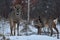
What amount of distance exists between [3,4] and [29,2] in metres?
2.81

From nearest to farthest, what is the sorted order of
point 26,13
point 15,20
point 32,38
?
point 32,38 → point 15,20 → point 26,13

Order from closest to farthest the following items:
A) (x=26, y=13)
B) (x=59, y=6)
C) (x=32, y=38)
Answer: (x=32, y=38) → (x=26, y=13) → (x=59, y=6)

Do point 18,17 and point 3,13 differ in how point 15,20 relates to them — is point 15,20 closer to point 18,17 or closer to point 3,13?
point 18,17

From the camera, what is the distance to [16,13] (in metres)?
16.3

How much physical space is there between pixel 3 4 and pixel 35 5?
3500 mm

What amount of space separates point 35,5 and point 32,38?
1968 centimetres

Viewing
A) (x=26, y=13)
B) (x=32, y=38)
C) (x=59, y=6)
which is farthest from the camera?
(x=59, y=6)

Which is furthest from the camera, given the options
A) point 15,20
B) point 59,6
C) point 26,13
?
point 59,6

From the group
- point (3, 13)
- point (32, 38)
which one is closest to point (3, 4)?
point (3, 13)

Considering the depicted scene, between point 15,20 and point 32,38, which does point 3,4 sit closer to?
point 15,20

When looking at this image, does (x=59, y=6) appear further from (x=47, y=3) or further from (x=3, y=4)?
(x=3, y=4)

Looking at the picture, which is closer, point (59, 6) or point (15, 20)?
point (15, 20)

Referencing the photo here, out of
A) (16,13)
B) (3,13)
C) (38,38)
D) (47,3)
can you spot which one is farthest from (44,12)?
(38,38)

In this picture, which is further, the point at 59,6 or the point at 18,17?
the point at 59,6
